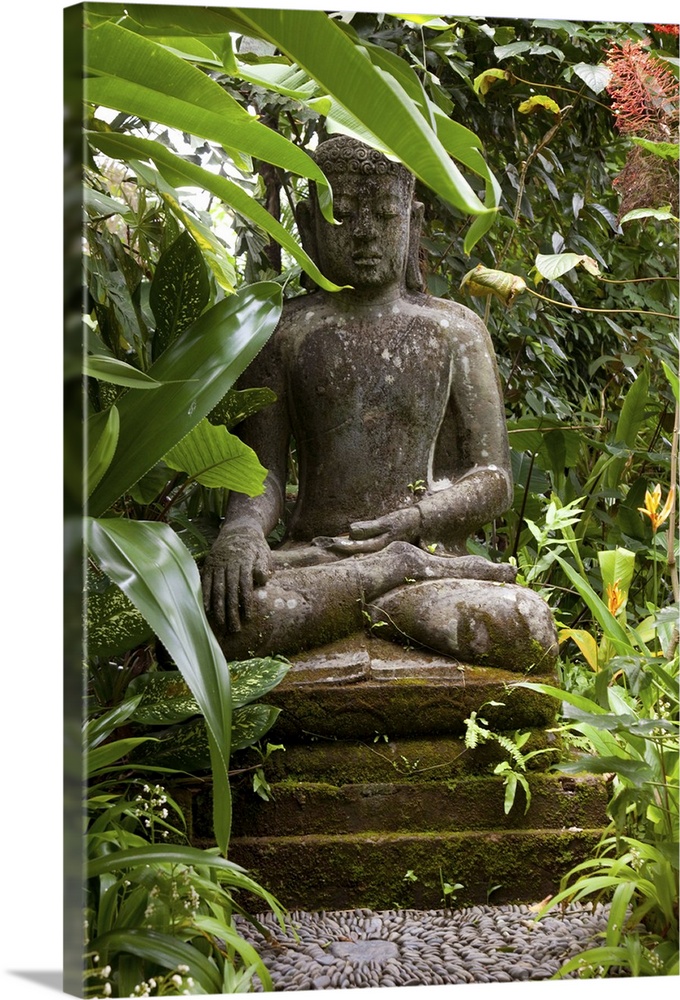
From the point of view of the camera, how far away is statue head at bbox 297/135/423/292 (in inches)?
90.2

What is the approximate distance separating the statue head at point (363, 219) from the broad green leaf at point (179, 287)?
50cm

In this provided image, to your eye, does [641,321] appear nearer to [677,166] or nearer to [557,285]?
[557,285]

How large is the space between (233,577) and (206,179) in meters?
0.75

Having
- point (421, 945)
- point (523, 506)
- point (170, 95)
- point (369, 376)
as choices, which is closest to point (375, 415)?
point (369, 376)

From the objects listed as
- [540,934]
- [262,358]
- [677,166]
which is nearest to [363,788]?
[540,934]

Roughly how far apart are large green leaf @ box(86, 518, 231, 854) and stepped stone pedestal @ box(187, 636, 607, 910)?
1.99ft

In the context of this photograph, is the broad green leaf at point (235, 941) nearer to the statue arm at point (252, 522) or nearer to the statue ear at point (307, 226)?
the statue arm at point (252, 522)

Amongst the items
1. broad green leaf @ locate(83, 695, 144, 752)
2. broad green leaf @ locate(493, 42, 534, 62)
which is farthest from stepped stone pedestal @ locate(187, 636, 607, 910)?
broad green leaf @ locate(493, 42, 534, 62)

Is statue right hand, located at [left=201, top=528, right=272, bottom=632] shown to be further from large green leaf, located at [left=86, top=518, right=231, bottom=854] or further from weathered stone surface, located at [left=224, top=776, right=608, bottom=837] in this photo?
large green leaf, located at [left=86, top=518, right=231, bottom=854]

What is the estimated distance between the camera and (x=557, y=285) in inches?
111

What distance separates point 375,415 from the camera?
2.36 metres

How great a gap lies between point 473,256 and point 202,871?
1907mm

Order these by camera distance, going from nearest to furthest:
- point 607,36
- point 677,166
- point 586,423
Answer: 1. point 677,166
2. point 607,36
3. point 586,423

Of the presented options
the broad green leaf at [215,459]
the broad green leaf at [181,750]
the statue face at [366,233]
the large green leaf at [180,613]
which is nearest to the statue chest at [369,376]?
the statue face at [366,233]
